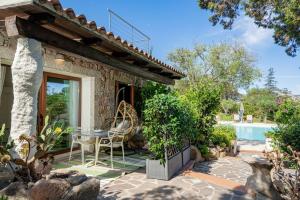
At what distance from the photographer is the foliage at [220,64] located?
89.1 feet

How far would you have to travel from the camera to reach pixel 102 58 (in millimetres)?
6480

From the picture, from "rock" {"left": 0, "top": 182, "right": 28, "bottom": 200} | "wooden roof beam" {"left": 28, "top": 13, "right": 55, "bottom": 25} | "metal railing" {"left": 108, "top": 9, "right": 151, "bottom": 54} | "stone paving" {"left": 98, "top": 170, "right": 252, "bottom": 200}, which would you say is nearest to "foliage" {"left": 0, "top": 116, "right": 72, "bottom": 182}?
"rock" {"left": 0, "top": 182, "right": 28, "bottom": 200}

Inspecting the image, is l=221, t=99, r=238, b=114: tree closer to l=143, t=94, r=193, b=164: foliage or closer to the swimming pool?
the swimming pool

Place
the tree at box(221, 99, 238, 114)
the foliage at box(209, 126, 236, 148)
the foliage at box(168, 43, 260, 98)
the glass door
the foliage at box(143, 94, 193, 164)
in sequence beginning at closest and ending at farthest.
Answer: the foliage at box(143, 94, 193, 164) → the glass door → the foliage at box(209, 126, 236, 148) → the foliage at box(168, 43, 260, 98) → the tree at box(221, 99, 238, 114)

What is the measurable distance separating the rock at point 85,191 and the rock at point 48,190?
0.41 feet

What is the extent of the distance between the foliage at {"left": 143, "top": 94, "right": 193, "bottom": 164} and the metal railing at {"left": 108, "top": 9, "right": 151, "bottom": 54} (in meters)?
2.76

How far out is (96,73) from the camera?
9.38 metres

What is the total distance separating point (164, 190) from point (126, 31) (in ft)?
23.1

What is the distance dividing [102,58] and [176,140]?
9.12 ft

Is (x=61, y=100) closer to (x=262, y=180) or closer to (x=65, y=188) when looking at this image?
(x=65, y=188)

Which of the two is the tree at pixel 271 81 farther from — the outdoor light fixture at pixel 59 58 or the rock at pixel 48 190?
the rock at pixel 48 190

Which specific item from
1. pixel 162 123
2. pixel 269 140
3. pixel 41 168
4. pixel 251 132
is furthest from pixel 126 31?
pixel 251 132

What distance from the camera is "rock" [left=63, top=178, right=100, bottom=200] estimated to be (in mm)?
3840

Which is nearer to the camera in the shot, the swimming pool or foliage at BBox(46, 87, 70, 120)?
foliage at BBox(46, 87, 70, 120)
